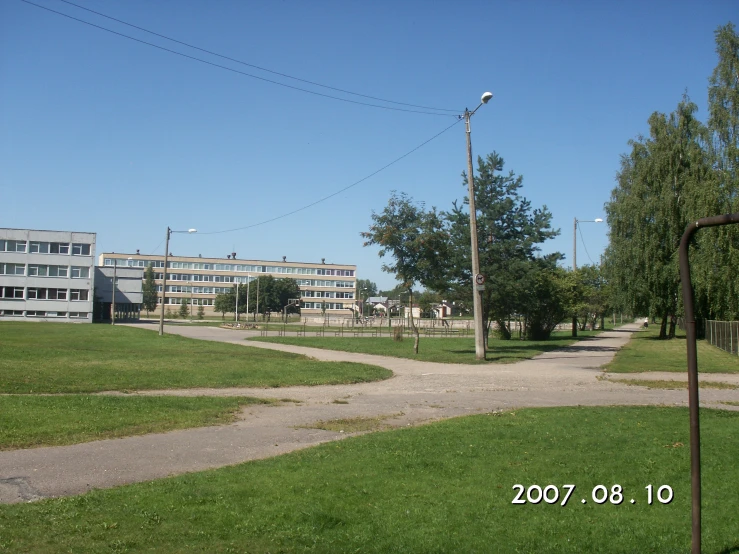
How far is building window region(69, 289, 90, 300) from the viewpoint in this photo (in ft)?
258

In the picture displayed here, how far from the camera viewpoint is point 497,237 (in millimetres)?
32094

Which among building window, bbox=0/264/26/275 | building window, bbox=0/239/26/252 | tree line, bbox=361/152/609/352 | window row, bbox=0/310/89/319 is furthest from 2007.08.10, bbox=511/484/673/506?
building window, bbox=0/239/26/252

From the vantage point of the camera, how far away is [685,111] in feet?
156

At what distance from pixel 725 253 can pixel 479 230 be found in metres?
14.4

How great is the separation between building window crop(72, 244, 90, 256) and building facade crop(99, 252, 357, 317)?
53.7m

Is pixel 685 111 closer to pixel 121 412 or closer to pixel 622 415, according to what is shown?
pixel 622 415

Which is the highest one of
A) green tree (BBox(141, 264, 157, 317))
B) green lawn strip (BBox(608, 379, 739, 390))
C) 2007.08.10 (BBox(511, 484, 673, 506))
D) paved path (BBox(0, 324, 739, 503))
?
green tree (BBox(141, 264, 157, 317))

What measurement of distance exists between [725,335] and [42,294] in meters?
72.4

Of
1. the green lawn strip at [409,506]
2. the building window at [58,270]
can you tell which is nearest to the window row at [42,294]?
the building window at [58,270]

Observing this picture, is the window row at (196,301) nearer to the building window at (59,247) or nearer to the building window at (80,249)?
the building window at (80,249)

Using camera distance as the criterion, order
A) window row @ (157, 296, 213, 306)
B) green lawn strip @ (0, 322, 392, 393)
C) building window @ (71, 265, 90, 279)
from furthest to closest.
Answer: window row @ (157, 296, 213, 306) → building window @ (71, 265, 90, 279) → green lawn strip @ (0, 322, 392, 393)

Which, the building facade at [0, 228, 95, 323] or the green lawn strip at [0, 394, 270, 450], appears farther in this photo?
the building facade at [0, 228, 95, 323]

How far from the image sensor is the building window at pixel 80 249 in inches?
3137

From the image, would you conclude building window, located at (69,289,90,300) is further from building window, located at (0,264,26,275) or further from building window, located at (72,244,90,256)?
building window, located at (0,264,26,275)
